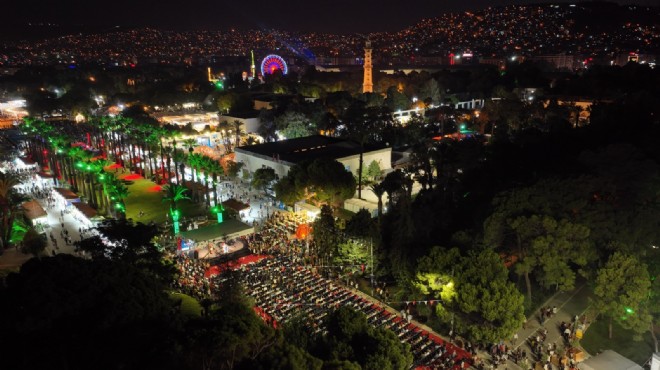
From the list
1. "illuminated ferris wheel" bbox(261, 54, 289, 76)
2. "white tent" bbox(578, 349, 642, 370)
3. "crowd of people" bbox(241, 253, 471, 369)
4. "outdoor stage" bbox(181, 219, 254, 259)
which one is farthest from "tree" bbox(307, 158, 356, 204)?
"illuminated ferris wheel" bbox(261, 54, 289, 76)

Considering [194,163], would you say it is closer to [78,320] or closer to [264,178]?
[264,178]

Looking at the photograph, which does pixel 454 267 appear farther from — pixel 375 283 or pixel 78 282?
pixel 78 282

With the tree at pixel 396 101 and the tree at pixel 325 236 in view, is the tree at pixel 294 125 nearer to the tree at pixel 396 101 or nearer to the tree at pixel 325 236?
the tree at pixel 396 101

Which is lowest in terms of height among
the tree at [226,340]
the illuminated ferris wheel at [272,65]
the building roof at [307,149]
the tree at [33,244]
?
the tree at [33,244]

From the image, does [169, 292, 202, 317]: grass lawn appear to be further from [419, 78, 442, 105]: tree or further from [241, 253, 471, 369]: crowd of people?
[419, 78, 442, 105]: tree

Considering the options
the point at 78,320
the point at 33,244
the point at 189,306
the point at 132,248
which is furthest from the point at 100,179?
the point at 78,320

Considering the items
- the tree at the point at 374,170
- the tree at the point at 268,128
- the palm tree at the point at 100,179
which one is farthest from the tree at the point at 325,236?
the tree at the point at 268,128

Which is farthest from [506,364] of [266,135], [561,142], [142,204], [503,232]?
[266,135]
